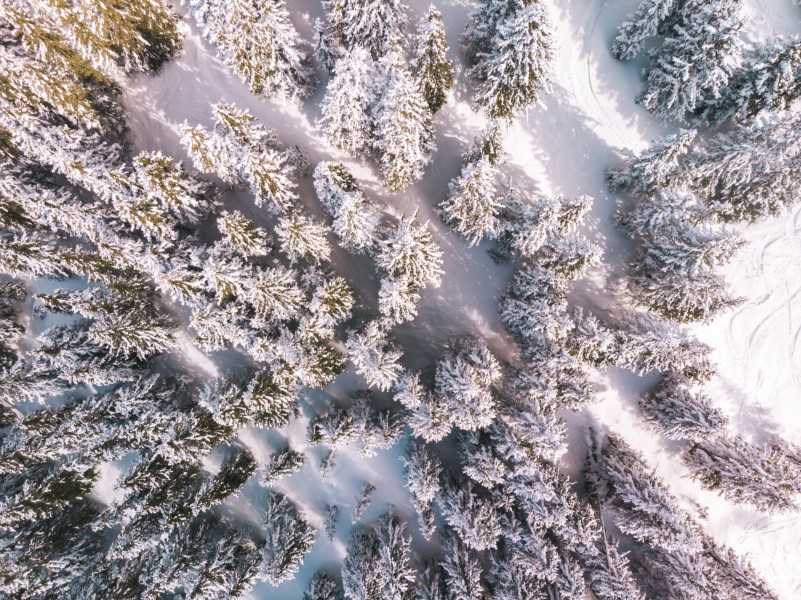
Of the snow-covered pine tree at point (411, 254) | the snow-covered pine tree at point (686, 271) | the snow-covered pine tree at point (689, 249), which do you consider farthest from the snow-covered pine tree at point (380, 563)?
the snow-covered pine tree at point (689, 249)

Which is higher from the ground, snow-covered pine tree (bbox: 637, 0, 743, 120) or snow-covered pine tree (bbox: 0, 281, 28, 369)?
snow-covered pine tree (bbox: 637, 0, 743, 120)

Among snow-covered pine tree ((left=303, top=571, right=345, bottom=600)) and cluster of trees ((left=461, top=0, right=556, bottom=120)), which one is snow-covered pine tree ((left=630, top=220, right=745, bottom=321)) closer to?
cluster of trees ((left=461, top=0, right=556, bottom=120))

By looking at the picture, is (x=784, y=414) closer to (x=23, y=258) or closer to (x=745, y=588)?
(x=745, y=588)

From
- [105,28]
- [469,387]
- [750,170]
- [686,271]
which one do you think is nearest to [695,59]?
[750,170]

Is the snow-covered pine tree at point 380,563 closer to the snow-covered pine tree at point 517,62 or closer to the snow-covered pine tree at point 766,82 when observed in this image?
the snow-covered pine tree at point 517,62

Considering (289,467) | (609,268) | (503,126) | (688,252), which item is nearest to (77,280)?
(289,467)

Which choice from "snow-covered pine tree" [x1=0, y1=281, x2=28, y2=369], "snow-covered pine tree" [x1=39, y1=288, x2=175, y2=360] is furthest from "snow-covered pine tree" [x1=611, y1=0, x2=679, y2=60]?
"snow-covered pine tree" [x1=0, y1=281, x2=28, y2=369]
